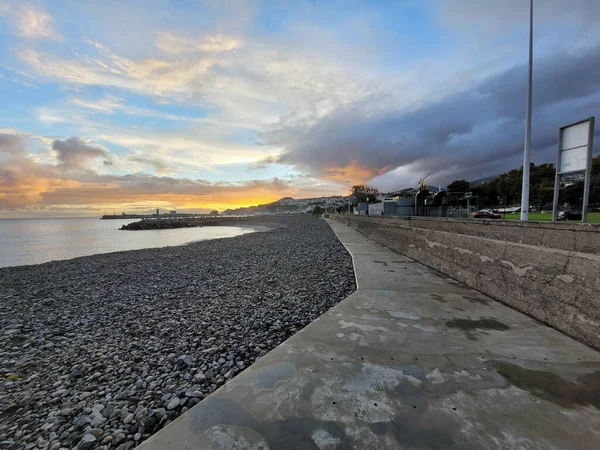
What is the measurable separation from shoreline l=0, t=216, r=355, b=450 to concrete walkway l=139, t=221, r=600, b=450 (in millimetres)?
735

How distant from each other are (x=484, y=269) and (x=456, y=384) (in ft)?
12.2

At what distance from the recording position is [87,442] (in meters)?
2.23

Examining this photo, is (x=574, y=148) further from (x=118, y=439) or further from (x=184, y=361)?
(x=118, y=439)

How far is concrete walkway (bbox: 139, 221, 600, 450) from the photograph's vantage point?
1844mm

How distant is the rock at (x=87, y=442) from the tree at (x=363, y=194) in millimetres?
80312

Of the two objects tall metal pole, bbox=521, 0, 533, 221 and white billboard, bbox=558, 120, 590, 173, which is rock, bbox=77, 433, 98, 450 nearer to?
white billboard, bbox=558, 120, 590, 173

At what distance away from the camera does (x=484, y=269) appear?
5285mm

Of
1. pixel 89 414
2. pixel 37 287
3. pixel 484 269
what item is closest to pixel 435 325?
pixel 484 269

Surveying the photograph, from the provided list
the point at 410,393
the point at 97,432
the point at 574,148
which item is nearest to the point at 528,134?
the point at 574,148

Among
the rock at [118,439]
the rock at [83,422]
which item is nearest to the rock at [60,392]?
the rock at [83,422]

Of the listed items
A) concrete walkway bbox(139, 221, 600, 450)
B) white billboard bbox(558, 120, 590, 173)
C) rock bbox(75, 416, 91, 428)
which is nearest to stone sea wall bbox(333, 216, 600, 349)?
concrete walkway bbox(139, 221, 600, 450)

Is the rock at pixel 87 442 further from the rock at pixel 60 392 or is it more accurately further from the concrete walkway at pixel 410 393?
the rock at pixel 60 392

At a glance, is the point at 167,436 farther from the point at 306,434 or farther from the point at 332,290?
the point at 332,290

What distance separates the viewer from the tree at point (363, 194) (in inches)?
3279
